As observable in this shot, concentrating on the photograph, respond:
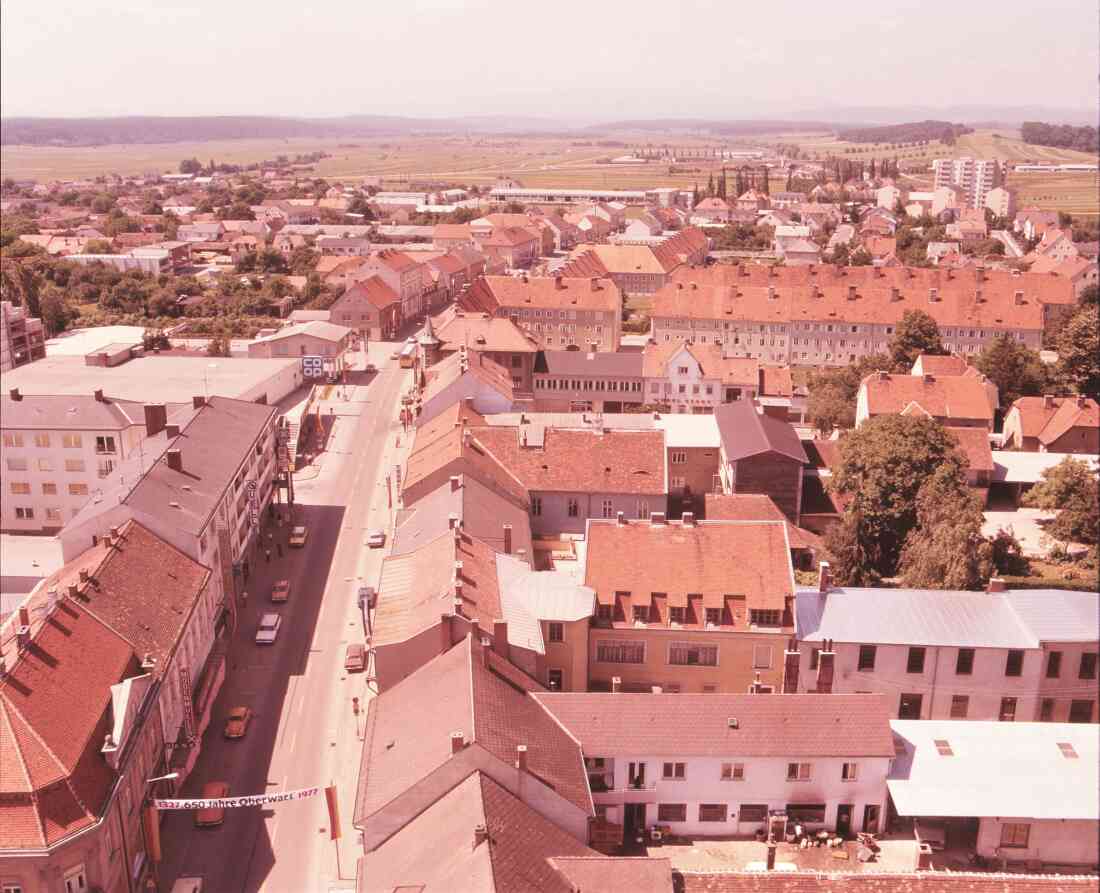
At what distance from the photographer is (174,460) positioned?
1762 inches

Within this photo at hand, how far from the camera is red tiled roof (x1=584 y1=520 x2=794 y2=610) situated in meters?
36.7

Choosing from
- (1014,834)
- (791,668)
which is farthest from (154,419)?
(1014,834)

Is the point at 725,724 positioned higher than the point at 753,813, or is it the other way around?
the point at 725,724

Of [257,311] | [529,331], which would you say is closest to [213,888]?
[529,331]

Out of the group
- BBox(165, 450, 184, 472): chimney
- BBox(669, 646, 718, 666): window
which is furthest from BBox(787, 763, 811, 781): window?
BBox(165, 450, 184, 472): chimney

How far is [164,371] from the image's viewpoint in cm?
7044

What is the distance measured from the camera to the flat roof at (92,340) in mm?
87625

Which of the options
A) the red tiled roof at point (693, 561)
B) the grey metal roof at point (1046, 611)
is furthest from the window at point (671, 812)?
the grey metal roof at point (1046, 611)

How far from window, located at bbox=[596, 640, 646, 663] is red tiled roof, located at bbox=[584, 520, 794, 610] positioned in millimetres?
1504

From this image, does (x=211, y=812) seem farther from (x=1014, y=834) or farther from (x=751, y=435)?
(x=751, y=435)

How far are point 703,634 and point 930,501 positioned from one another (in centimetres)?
1498

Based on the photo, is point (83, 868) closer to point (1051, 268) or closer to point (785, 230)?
point (1051, 268)

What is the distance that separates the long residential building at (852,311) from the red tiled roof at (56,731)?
6514 centimetres

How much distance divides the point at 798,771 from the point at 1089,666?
22.6 metres
